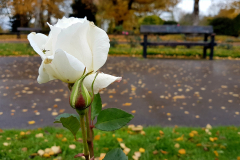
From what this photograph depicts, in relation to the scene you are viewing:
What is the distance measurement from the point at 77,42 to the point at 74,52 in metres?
0.03

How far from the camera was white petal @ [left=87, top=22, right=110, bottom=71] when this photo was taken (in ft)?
1.70

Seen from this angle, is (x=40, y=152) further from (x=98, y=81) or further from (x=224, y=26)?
(x=224, y=26)

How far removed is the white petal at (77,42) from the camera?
0.48 metres

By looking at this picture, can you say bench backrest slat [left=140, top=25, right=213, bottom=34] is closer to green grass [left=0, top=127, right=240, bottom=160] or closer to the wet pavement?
the wet pavement

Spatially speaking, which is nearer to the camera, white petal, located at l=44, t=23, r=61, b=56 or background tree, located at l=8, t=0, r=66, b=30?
white petal, located at l=44, t=23, r=61, b=56


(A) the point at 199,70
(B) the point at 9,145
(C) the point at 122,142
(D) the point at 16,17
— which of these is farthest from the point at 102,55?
(D) the point at 16,17

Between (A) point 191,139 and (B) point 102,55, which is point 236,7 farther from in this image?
(B) point 102,55

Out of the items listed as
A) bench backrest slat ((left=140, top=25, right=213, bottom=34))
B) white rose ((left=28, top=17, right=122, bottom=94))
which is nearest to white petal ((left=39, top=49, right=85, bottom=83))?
white rose ((left=28, top=17, right=122, bottom=94))

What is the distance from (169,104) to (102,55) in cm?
331

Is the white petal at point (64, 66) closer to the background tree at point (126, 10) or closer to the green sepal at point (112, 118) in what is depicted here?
the green sepal at point (112, 118)

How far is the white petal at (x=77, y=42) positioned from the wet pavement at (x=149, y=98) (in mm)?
2560

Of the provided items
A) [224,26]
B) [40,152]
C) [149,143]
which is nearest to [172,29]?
[149,143]

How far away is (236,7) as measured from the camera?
1992 centimetres

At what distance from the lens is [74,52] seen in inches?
20.0
